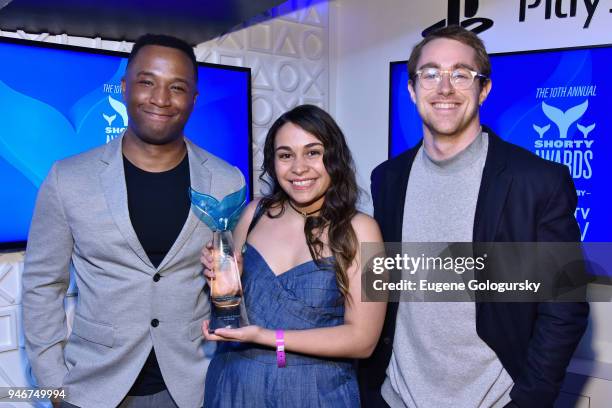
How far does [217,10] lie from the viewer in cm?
307

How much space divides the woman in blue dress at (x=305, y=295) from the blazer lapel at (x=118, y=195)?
0.22 metres

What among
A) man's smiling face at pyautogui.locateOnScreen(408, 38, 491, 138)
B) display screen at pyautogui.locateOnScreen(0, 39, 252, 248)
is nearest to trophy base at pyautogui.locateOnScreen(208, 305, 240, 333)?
man's smiling face at pyautogui.locateOnScreen(408, 38, 491, 138)

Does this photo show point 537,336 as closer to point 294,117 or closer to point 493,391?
→ point 493,391

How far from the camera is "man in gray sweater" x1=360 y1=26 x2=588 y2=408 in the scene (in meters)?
1.69

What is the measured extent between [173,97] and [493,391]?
1.32 meters

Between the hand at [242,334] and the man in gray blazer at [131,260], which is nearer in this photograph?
the hand at [242,334]

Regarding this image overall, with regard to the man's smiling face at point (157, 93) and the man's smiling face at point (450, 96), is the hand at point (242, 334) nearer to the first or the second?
the man's smiling face at point (157, 93)

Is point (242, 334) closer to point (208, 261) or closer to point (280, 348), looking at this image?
point (280, 348)

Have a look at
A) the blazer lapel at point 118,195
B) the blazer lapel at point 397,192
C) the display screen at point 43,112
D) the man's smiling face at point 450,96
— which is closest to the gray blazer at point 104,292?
the blazer lapel at point 118,195

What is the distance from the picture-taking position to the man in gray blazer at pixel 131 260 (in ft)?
5.96

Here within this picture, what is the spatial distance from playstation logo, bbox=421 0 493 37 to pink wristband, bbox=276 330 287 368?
8.69 feet

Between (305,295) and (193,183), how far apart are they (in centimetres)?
52

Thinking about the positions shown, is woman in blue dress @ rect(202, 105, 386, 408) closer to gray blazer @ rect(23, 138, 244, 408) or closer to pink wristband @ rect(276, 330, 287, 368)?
pink wristband @ rect(276, 330, 287, 368)

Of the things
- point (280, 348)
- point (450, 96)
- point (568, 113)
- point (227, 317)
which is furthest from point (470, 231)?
point (568, 113)
